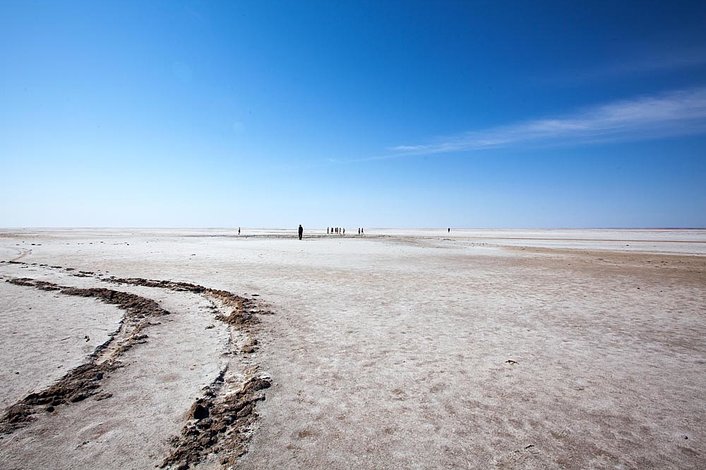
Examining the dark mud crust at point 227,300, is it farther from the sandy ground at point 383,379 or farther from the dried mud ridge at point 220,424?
the dried mud ridge at point 220,424

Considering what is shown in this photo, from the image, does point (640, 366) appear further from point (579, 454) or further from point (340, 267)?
point (340, 267)

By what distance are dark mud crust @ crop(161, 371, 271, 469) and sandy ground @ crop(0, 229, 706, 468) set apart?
48mm

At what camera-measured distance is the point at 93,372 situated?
18.3 feet

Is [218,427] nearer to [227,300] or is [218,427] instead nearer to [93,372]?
[93,372]

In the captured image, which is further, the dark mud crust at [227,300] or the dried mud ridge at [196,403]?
the dark mud crust at [227,300]

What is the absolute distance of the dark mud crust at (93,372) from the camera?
434 cm

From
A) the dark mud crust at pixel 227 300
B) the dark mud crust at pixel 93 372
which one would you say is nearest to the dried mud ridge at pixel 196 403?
the dark mud crust at pixel 93 372

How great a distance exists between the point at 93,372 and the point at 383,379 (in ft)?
15.4

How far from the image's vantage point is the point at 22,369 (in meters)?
5.62

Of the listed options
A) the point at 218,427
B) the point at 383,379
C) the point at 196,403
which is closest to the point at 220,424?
the point at 218,427

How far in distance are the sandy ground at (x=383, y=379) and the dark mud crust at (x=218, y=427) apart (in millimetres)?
48

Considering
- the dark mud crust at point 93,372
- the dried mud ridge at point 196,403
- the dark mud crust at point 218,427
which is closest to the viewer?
the dark mud crust at point 218,427

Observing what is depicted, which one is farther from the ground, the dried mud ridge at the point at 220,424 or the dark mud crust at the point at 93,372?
the dark mud crust at the point at 93,372

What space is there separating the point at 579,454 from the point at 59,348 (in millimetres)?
8530
